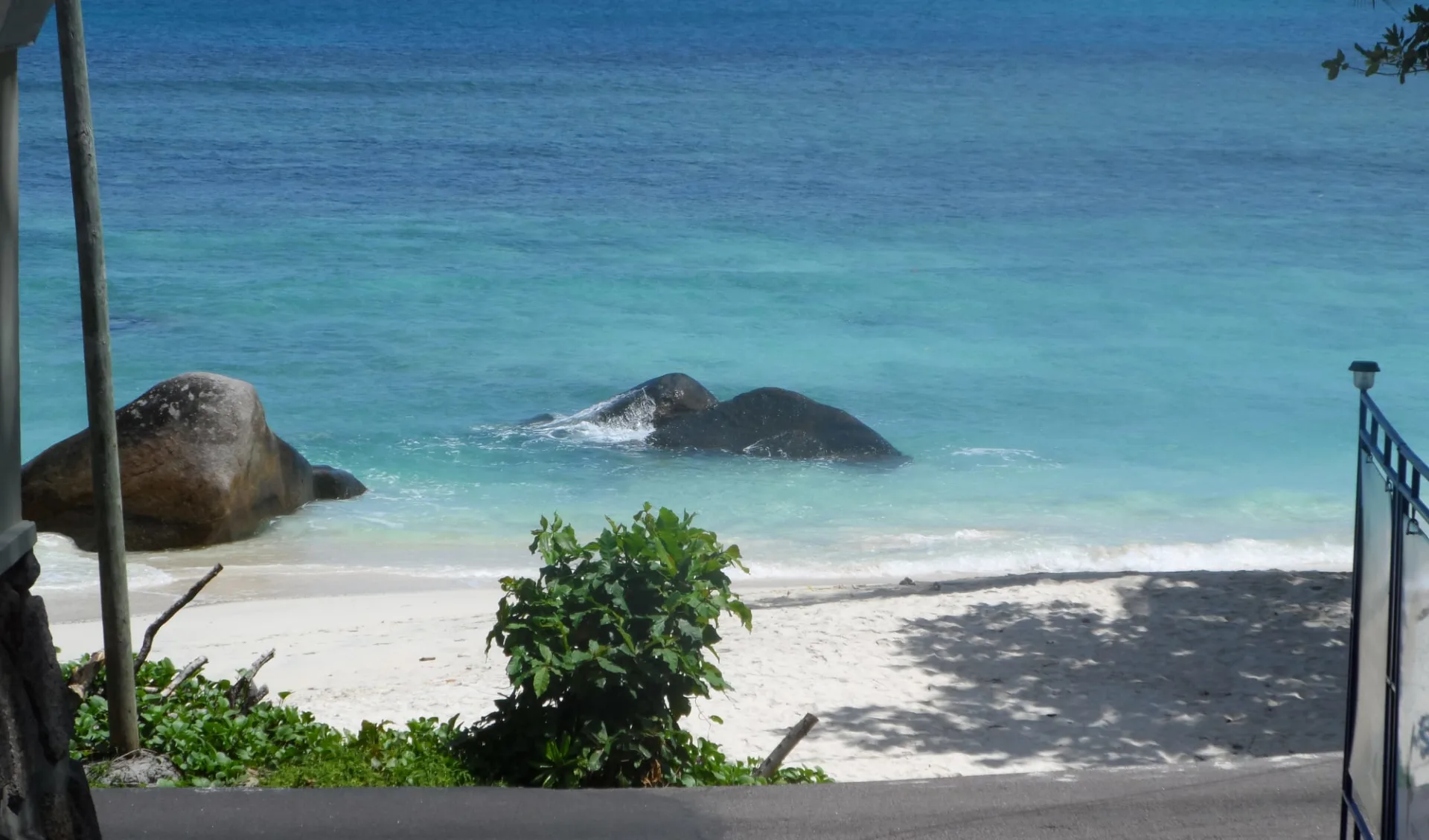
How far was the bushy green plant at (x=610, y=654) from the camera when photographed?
599 cm

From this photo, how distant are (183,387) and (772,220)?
23.5 meters

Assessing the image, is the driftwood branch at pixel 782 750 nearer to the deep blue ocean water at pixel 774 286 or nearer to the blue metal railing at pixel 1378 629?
the blue metal railing at pixel 1378 629

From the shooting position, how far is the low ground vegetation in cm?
601

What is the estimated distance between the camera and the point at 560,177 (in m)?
A: 40.8

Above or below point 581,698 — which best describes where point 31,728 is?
above

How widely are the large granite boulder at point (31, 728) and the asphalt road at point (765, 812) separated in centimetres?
176

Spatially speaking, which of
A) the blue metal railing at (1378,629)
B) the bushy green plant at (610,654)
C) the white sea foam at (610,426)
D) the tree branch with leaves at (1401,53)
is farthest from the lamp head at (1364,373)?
the white sea foam at (610,426)

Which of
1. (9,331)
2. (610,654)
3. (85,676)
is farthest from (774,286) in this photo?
(9,331)

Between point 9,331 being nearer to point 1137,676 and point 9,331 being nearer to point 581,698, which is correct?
point 581,698

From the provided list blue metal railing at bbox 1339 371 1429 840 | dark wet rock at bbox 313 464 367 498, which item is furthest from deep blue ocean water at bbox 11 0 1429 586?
blue metal railing at bbox 1339 371 1429 840

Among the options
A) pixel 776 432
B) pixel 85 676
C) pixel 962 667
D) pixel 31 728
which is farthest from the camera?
pixel 776 432

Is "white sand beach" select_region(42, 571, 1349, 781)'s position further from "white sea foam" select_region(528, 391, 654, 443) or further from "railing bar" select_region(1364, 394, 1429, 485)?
"white sea foam" select_region(528, 391, 654, 443)

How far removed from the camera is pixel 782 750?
6.52 meters

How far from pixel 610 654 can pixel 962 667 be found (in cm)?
346
